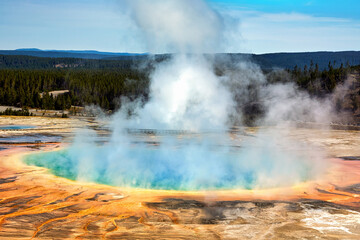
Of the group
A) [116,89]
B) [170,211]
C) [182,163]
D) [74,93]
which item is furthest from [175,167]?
[74,93]

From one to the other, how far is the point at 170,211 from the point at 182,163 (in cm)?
615

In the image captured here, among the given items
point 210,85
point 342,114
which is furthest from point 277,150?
point 342,114

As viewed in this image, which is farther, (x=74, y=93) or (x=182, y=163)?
(x=74, y=93)

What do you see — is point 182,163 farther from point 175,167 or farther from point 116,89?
point 116,89

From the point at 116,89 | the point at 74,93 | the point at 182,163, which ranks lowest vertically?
the point at 182,163

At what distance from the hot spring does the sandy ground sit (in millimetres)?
885

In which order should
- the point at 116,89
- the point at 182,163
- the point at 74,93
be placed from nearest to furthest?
1. the point at 182,163
2. the point at 116,89
3. the point at 74,93

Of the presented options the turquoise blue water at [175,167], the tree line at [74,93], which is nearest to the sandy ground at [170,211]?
the turquoise blue water at [175,167]

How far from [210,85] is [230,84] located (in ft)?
25.2

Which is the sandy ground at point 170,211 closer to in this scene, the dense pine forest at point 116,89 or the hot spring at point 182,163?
the hot spring at point 182,163

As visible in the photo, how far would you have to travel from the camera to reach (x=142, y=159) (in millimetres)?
17000

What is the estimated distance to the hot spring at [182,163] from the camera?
1315cm

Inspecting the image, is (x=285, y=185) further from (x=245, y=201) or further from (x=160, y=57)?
(x=160, y=57)

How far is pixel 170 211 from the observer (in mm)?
9992
